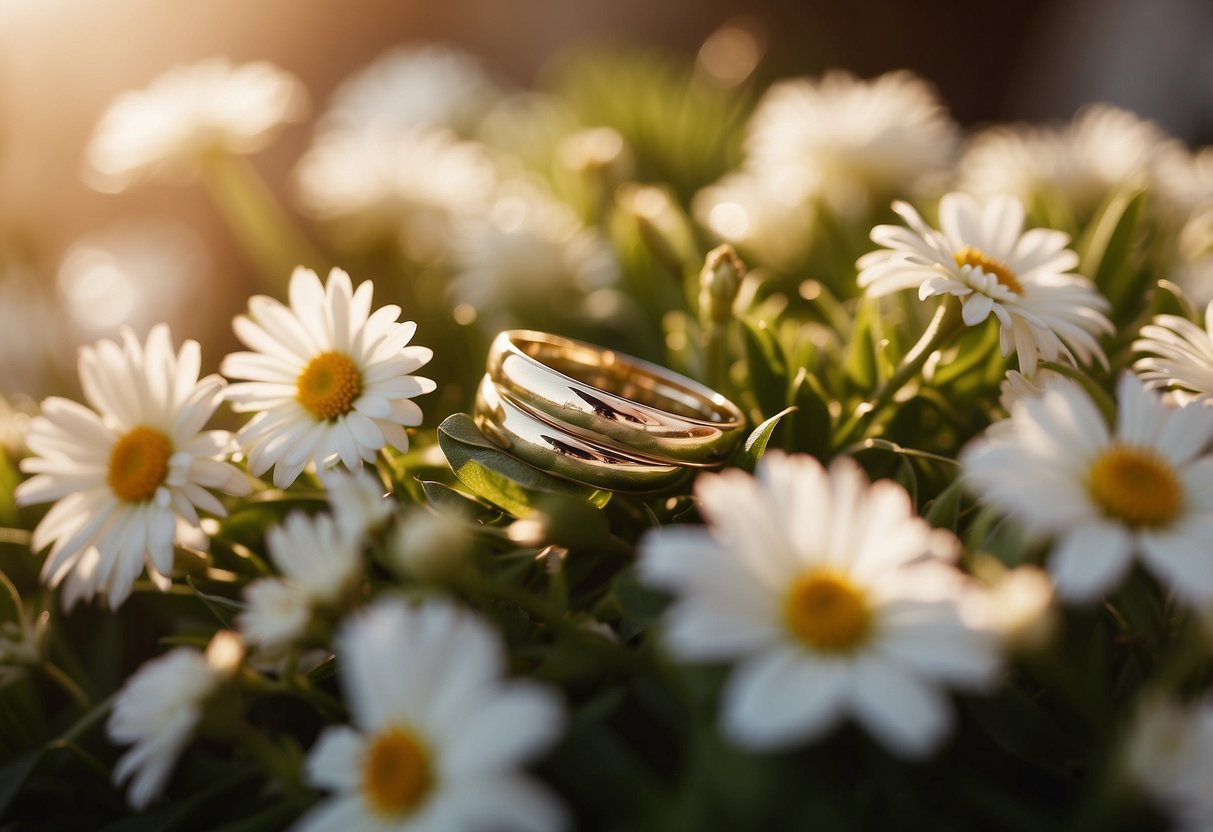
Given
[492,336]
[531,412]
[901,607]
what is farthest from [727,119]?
[901,607]

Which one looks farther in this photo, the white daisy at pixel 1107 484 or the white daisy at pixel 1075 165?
the white daisy at pixel 1075 165

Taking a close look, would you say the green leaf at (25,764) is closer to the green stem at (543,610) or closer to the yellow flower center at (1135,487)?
the green stem at (543,610)

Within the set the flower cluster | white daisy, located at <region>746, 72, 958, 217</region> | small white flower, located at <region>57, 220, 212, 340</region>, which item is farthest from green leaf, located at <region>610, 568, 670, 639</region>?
small white flower, located at <region>57, 220, 212, 340</region>

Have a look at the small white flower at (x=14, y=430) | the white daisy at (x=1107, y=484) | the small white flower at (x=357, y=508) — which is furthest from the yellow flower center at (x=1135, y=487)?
→ the small white flower at (x=14, y=430)

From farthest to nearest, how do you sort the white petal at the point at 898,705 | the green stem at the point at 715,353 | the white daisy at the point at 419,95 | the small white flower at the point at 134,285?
the white daisy at the point at 419,95 → the small white flower at the point at 134,285 → the green stem at the point at 715,353 → the white petal at the point at 898,705

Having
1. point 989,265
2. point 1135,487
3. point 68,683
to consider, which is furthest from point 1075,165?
point 68,683

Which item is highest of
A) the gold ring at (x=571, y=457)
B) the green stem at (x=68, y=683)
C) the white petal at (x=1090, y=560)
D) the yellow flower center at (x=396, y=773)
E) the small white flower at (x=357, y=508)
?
the white petal at (x=1090, y=560)

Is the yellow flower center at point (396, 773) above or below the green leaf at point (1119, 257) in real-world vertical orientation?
below

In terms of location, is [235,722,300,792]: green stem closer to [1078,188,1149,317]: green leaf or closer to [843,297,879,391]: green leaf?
[843,297,879,391]: green leaf
